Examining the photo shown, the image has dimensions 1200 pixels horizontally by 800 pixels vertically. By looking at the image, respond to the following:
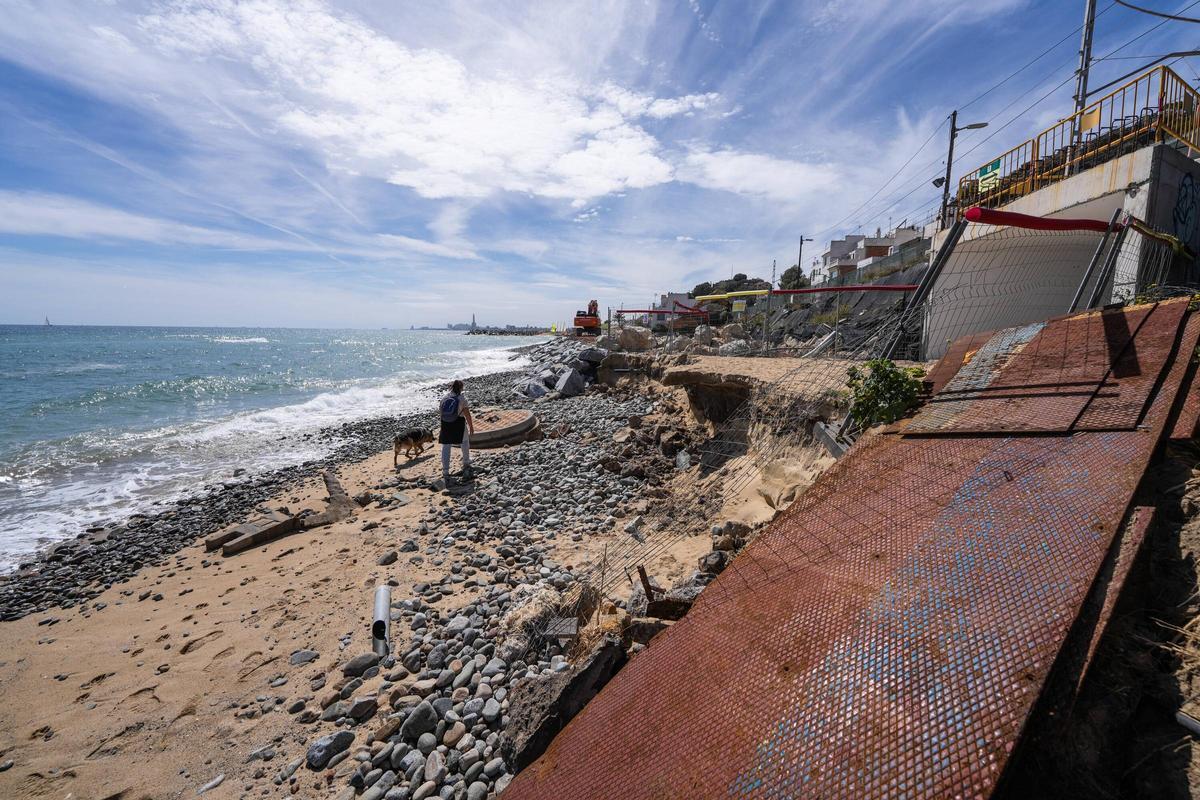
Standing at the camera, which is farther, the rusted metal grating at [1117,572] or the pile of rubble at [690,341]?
the pile of rubble at [690,341]

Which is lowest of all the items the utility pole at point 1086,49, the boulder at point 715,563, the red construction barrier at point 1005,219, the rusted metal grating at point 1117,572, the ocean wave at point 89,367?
the boulder at point 715,563

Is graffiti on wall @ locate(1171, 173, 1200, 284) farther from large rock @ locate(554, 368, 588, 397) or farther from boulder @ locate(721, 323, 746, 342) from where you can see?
large rock @ locate(554, 368, 588, 397)

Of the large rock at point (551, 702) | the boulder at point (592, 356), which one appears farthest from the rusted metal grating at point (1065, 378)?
the boulder at point (592, 356)

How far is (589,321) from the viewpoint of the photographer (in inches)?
1208

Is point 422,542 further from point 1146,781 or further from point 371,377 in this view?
point 371,377

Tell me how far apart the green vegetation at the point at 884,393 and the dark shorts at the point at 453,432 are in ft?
22.6

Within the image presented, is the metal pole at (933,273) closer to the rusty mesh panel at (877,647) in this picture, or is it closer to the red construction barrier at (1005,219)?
the red construction barrier at (1005,219)

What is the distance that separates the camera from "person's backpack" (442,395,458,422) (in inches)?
362

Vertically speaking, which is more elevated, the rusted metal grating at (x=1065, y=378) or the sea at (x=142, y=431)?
the rusted metal grating at (x=1065, y=378)

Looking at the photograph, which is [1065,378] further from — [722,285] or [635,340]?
[722,285]

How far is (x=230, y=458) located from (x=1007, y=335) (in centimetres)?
1631

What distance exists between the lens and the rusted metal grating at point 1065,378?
2.76 m

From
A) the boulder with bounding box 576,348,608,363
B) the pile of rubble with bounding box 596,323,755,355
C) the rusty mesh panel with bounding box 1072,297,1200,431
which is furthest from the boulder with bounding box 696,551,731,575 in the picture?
the boulder with bounding box 576,348,608,363

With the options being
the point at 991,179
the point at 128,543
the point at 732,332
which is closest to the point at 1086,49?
the point at 991,179
